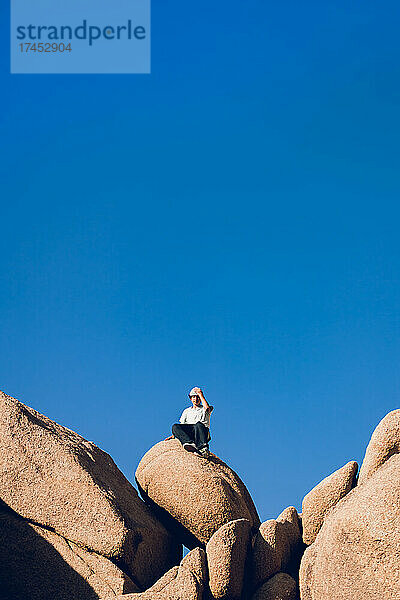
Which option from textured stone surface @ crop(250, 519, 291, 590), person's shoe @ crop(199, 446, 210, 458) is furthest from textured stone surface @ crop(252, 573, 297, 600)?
person's shoe @ crop(199, 446, 210, 458)

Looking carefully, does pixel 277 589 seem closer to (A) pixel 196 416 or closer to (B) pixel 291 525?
(B) pixel 291 525

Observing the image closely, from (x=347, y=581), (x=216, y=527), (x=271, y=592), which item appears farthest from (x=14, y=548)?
(x=347, y=581)

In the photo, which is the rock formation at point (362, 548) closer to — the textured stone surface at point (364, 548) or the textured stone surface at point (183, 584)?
the textured stone surface at point (364, 548)

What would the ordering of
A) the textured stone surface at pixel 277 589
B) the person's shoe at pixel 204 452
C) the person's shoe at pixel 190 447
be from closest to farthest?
1. the textured stone surface at pixel 277 589
2. the person's shoe at pixel 190 447
3. the person's shoe at pixel 204 452

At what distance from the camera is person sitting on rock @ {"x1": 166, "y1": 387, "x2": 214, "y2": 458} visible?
15.7m

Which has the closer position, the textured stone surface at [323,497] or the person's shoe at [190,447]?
the textured stone surface at [323,497]

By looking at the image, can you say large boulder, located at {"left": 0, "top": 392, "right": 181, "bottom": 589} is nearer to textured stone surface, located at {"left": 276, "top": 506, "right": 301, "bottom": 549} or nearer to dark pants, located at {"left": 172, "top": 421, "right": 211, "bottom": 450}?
dark pants, located at {"left": 172, "top": 421, "right": 211, "bottom": 450}

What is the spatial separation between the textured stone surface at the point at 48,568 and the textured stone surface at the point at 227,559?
5.66 feet

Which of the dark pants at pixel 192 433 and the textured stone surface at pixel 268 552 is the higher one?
the dark pants at pixel 192 433

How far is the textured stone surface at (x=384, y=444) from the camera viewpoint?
14.1m

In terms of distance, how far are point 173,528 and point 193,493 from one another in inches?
45.9

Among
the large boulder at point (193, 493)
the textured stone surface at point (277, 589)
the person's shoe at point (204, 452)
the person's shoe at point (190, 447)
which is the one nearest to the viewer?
the textured stone surface at point (277, 589)

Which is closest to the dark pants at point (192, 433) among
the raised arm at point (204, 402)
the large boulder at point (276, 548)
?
the raised arm at point (204, 402)

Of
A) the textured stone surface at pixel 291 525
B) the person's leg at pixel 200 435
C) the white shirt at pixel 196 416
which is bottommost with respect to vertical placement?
the textured stone surface at pixel 291 525
